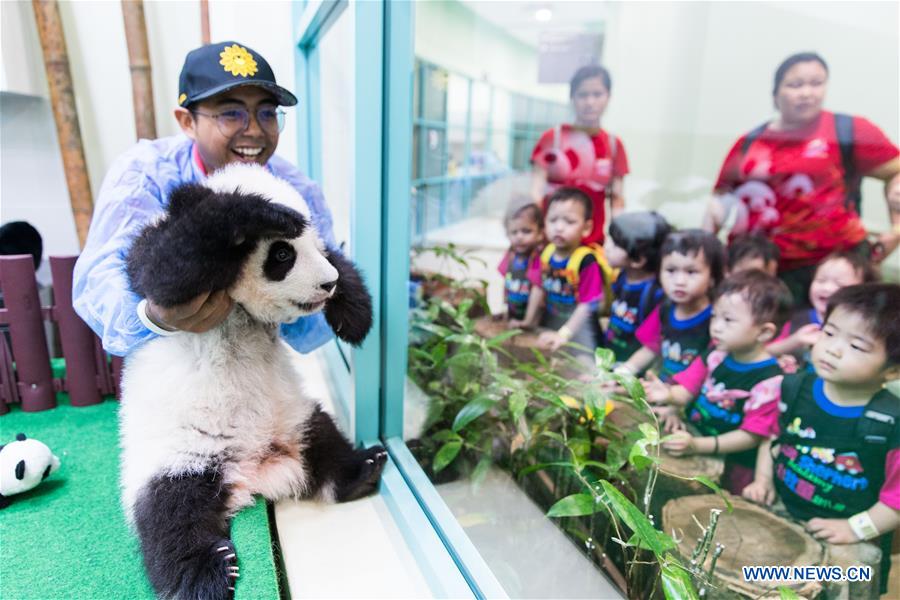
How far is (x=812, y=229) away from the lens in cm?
176

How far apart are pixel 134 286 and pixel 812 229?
2023 mm

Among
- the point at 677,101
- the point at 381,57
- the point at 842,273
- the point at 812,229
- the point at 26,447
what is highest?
the point at 677,101

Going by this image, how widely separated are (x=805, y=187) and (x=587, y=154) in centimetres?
91

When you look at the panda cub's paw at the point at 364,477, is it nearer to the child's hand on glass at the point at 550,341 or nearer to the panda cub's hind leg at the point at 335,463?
the panda cub's hind leg at the point at 335,463

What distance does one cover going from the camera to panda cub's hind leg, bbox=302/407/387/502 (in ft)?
3.23

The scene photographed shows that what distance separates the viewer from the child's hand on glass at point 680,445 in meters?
1.42

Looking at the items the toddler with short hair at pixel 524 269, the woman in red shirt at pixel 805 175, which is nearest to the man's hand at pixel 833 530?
the woman in red shirt at pixel 805 175

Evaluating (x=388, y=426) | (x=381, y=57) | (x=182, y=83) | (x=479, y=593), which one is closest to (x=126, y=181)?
(x=182, y=83)

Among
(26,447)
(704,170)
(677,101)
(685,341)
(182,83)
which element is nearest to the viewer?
(182,83)

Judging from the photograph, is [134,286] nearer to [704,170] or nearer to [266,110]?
[266,110]

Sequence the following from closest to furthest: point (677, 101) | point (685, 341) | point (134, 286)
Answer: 1. point (134, 286)
2. point (685, 341)
3. point (677, 101)

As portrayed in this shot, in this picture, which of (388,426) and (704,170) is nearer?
(388,426)

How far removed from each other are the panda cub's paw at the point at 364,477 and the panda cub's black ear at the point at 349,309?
0.94ft

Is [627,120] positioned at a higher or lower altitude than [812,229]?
higher
